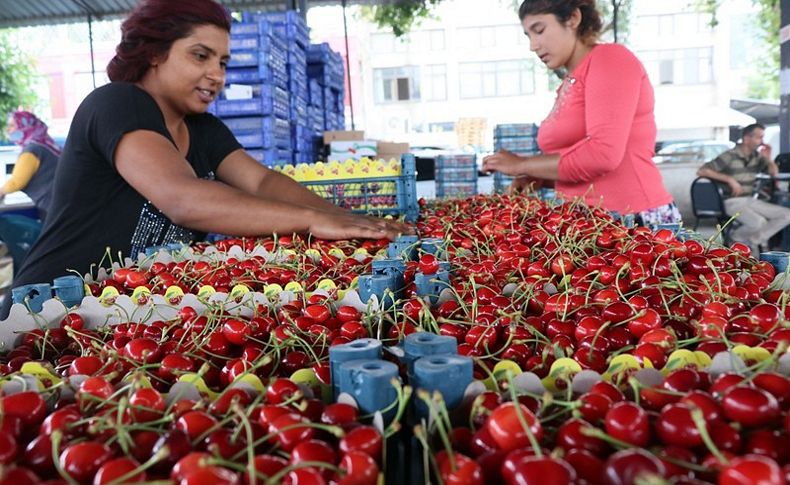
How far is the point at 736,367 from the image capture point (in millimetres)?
652

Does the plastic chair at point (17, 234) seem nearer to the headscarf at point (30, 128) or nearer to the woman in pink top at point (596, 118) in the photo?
the headscarf at point (30, 128)

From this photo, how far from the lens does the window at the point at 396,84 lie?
749 inches

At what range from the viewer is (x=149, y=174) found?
1.70 meters

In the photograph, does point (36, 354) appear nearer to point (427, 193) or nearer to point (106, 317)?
point (106, 317)

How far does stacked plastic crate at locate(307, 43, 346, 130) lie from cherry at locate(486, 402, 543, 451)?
5971 millimetres

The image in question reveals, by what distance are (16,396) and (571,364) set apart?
61cm

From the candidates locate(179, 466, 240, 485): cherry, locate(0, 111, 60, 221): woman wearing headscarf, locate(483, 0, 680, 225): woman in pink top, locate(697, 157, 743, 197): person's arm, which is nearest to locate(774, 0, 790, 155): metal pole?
locate(697, 157, 743, 197): person's arm

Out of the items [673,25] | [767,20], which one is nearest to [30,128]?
[767,20]

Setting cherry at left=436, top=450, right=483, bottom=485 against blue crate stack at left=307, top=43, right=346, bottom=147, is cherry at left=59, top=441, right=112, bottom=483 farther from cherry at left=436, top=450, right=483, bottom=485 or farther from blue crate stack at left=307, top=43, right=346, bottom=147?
blue crate stack at left=307, top=43, right=346, bottom=147

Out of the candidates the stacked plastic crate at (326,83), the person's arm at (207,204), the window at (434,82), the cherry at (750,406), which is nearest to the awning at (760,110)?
the window at (434,82)

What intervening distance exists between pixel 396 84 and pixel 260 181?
57.4 ft

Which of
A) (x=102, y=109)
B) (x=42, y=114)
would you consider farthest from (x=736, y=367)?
(x=42, y=114)

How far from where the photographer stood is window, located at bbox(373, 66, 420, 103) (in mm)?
19031

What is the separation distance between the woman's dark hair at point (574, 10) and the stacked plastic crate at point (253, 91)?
2.60 metres
